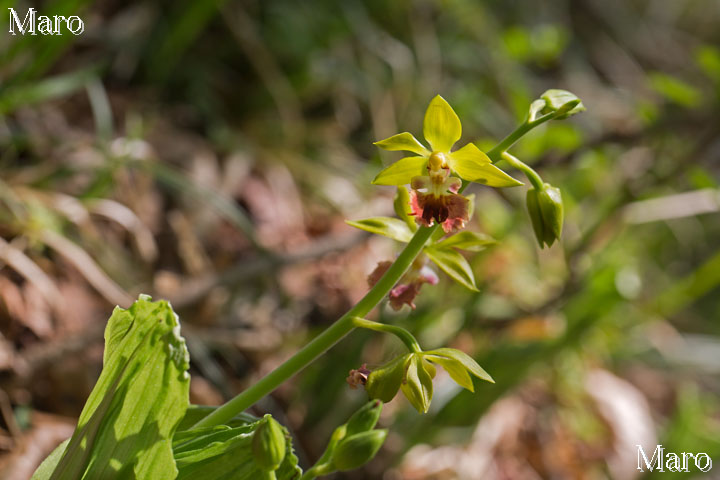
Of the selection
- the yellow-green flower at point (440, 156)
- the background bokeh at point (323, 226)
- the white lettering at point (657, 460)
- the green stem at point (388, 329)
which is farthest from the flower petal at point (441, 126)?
the white lettering at point (657, 460)

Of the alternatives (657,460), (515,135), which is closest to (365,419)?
(515,135)

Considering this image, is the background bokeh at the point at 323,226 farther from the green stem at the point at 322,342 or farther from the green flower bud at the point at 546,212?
the green flower bud at the point at 546,212

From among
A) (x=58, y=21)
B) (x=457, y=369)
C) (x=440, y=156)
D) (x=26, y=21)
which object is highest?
(x=26, y=21)

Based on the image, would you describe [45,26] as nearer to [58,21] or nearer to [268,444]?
[58,21]

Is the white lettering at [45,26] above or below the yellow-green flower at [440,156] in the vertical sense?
above

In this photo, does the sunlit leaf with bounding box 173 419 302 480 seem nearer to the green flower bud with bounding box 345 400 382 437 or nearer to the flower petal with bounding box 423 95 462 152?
the green flower bud with bounding box 345 400 382 437
